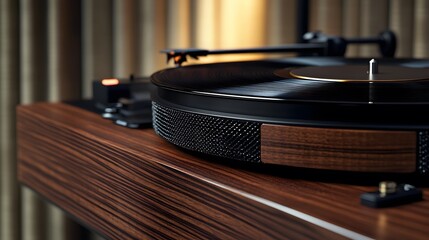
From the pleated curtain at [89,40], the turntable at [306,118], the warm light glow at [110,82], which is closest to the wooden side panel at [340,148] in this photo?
the turntable at [306,118]

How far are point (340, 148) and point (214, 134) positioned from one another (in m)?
0.11

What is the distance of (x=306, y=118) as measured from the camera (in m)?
0.50

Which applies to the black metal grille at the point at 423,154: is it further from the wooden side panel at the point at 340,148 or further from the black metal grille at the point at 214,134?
the black metal grille at the point at 214,134

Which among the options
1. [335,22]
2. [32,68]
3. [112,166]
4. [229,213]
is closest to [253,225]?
[229,213]

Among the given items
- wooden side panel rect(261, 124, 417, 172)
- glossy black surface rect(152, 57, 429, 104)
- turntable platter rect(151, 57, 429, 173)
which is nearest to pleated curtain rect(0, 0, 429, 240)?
glossy black surface rect(152, 57, 429, 104)

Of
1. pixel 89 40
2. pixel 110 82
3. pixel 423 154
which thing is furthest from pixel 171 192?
pixel 89 40

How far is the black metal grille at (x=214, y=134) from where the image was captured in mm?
524

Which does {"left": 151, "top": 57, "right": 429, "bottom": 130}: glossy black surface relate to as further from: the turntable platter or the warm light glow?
the warm light glow

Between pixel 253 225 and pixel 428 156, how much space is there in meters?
0.12

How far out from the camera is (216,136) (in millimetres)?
549

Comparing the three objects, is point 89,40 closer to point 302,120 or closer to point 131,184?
point 131,184

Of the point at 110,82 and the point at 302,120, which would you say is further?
the point at 110,82

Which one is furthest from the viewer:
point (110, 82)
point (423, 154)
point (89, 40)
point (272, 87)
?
point (89, 40)

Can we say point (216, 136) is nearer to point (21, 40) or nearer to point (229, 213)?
point (229, 213)
